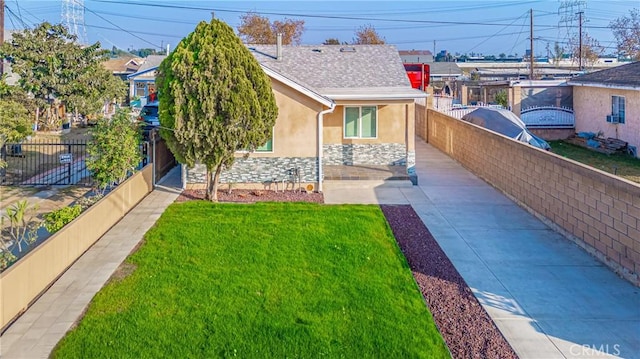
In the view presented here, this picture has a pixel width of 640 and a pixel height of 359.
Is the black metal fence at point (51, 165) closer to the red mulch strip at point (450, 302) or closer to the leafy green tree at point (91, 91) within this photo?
the leafy green tree at point (91, 91)

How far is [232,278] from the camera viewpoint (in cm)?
825

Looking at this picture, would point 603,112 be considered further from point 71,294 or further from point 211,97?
point 71,294

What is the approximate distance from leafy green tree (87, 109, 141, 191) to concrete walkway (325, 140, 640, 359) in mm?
5550


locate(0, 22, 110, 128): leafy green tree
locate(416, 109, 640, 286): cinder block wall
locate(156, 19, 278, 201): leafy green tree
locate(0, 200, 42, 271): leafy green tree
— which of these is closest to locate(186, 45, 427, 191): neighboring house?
locate(156, 19, 278, 201): leafy green tree

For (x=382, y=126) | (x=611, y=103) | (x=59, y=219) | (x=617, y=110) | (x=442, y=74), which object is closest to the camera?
(x=59, y=219)

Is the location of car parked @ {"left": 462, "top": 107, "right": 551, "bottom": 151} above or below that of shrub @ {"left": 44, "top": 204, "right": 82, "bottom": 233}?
above

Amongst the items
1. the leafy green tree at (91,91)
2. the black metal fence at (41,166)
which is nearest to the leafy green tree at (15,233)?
the black metal fence at (41,166)

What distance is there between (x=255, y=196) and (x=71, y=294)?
6991 millimetres

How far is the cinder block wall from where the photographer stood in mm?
8414

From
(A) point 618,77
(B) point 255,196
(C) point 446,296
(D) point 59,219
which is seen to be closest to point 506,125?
(A) point 618,77

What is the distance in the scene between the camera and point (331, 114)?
58.0 feet

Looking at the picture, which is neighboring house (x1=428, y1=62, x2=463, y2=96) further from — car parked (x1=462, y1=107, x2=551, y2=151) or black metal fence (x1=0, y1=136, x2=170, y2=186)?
black metal fence (x1=0, y1=136, x2=170, y2=186)

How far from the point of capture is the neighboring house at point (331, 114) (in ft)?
49.0

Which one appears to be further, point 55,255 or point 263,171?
point 263,171
